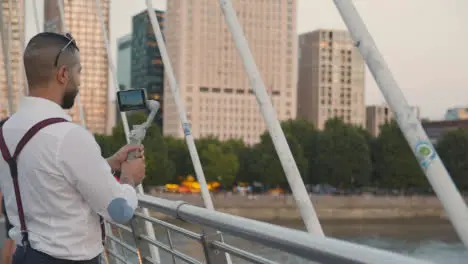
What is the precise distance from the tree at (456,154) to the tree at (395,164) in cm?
294

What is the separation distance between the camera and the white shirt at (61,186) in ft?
6.82

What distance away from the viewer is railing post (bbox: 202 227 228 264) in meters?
2.49

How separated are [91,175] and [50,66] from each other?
378 millimetres

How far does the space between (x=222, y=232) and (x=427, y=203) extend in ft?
195

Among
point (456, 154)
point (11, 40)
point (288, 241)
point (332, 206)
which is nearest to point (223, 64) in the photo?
point (456, 154)

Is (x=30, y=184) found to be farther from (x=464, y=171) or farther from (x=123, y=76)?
(x=123, y=76)

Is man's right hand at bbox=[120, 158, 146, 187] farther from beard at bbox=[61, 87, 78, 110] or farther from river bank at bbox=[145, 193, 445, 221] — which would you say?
river bank at bbox=[145, 193, 445, 221]

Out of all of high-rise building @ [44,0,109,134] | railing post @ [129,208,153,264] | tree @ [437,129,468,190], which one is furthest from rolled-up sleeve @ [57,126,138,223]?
high-rise building @ [44,0,109,134]

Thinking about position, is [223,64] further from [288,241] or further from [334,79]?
[288,241]

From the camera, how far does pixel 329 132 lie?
59469 millimetres

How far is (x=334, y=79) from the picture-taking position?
124688 millimetres

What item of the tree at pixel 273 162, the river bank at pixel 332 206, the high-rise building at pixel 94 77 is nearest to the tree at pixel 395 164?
the river bank at pixel 332 206

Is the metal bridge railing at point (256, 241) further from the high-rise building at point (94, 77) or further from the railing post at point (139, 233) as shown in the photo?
the high-rise building at point (94, 77)

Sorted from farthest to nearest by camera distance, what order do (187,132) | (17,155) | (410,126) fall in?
(187,132) < (410,126) < (17,155)
